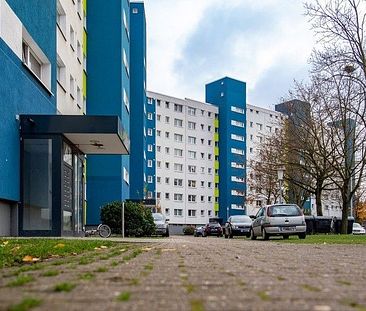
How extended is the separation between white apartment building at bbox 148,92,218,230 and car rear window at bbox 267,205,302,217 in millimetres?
64029

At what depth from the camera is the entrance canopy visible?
1894cm

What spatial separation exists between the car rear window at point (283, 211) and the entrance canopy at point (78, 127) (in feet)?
22.6

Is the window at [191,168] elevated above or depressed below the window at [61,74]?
below

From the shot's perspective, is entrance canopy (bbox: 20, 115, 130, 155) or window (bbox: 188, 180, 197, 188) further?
window (bbox: 188, 180, 197, 188)

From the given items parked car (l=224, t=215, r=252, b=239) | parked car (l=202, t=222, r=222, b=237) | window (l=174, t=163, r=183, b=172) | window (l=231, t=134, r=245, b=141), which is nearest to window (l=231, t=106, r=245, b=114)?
window (l=231, t=134, r=245, b=141)

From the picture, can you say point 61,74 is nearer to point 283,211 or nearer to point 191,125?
point 283,211

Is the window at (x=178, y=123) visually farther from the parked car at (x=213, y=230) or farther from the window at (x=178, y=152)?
the parked car at (x=213, y=230)

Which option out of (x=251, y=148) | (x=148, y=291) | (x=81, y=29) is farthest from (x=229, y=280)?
(x=251, y=148)

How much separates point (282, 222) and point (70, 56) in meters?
13.8

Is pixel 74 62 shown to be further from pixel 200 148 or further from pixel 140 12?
pixel 200 148

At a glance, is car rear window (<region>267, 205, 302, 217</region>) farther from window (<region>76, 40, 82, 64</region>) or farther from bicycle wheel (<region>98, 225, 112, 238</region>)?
window (<region>76, 40, 82, 64</region>)

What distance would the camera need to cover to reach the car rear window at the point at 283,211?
933 inches

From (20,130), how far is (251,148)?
86.5 m

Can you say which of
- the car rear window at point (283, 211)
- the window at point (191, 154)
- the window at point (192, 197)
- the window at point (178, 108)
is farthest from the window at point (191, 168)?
the car rear window at point (283, 211)
